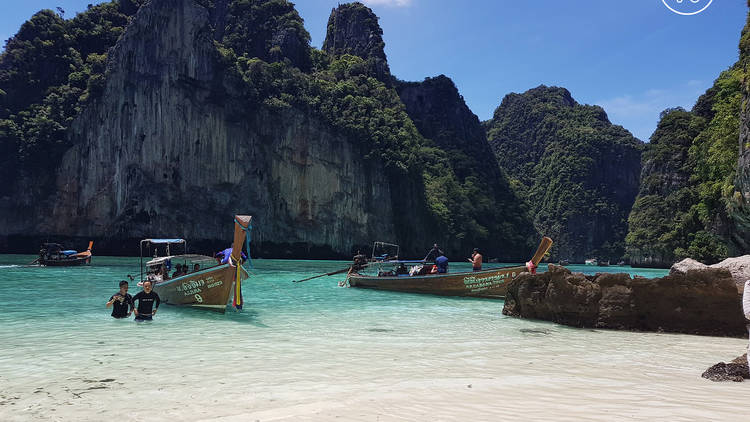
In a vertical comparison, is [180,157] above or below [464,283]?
above

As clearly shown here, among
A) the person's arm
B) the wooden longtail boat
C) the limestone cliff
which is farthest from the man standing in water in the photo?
the limestone cliff

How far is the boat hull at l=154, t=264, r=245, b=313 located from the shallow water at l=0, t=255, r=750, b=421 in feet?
1.94

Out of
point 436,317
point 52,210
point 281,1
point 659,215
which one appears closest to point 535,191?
point 659,215

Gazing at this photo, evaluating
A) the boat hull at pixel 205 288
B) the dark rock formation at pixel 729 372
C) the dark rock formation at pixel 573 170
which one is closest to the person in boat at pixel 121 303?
the boat hull at pixel 205 288

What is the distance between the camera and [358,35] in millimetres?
89312

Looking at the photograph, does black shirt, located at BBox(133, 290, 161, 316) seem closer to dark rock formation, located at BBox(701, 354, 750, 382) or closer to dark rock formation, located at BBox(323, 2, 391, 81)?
dark rock formation, located at BBox(701, 354, 750, 382)

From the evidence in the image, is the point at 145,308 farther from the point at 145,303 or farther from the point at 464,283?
the point at 464,283

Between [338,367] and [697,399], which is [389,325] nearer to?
[338,367]

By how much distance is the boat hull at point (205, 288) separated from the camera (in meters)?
11.9

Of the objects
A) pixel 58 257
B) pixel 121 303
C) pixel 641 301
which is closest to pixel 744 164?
pixel 641 301

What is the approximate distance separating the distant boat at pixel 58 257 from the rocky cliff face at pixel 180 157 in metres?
18.3

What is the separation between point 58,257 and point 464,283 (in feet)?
98.7

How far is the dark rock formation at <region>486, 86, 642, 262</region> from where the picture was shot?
375ft

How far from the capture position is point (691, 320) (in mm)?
9211
